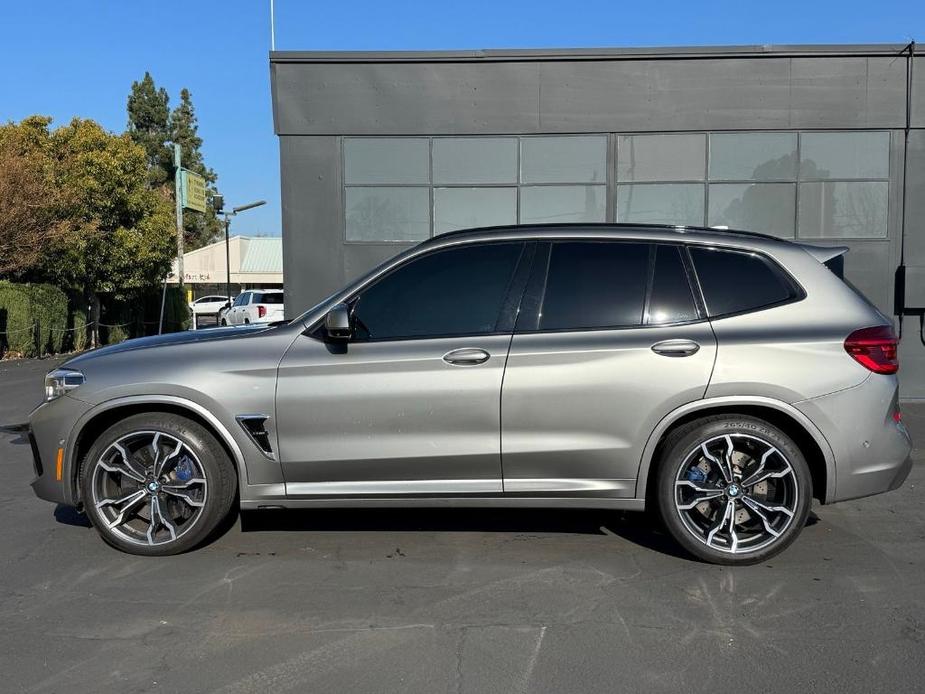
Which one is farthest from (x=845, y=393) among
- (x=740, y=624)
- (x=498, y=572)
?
(x=498, y=572)

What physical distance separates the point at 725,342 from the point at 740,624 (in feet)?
4.75

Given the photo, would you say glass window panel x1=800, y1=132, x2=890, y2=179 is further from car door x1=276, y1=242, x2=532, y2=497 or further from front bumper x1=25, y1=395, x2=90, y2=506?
front bumper x1=25, y1=395, x2=90, y2=506

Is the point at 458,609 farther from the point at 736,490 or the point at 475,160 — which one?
the point at 475,160

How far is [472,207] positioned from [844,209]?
569 cm

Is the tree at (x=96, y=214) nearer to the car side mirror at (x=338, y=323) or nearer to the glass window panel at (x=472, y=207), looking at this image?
the glass window panel at (x=472, y=207)

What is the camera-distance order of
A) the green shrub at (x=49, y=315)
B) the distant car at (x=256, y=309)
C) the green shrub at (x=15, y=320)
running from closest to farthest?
the green shrub at (x=15, y=320), the green shrub at (x=49, y=315), the distant car at (x=256, y=309)

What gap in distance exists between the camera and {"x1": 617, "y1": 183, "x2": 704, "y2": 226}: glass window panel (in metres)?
12.5

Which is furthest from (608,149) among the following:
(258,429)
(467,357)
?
(258,429)

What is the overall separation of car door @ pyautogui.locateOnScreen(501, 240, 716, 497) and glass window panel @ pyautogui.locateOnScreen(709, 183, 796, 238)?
8.75 meters

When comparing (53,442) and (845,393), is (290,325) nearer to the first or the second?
(53,442)

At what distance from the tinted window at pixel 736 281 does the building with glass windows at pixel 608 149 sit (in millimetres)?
8074

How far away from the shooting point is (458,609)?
3883 millimetres

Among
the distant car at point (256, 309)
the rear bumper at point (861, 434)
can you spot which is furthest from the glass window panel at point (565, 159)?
the distant car at point (256, 309)

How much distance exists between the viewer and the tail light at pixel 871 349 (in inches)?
169
